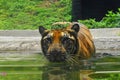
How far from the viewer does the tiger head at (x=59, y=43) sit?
8.94 m

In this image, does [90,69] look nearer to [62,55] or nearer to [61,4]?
[62,55]

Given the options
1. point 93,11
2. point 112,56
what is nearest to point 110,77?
point 112,56

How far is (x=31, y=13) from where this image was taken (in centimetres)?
2178

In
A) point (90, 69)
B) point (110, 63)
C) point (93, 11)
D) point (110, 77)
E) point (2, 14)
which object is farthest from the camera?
point (2, 14)

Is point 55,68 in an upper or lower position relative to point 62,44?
lower

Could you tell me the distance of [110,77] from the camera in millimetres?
7527

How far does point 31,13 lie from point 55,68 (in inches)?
509

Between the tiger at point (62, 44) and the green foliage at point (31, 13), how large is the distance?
929 centimetres

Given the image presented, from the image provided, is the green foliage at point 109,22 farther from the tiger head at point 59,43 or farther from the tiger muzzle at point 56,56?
the tiger muzzle at point 56,56

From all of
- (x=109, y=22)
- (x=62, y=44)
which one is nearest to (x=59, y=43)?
(x=62, y=44)

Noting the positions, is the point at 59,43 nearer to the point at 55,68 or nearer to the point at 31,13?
the point at 55,68

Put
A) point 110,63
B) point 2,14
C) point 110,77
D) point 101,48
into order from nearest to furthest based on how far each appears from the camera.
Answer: point 110,77 → point 110,63 → point 101,48 → point 2,14

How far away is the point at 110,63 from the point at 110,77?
2.15 meters

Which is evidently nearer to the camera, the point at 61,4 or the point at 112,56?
the point at 112,56
